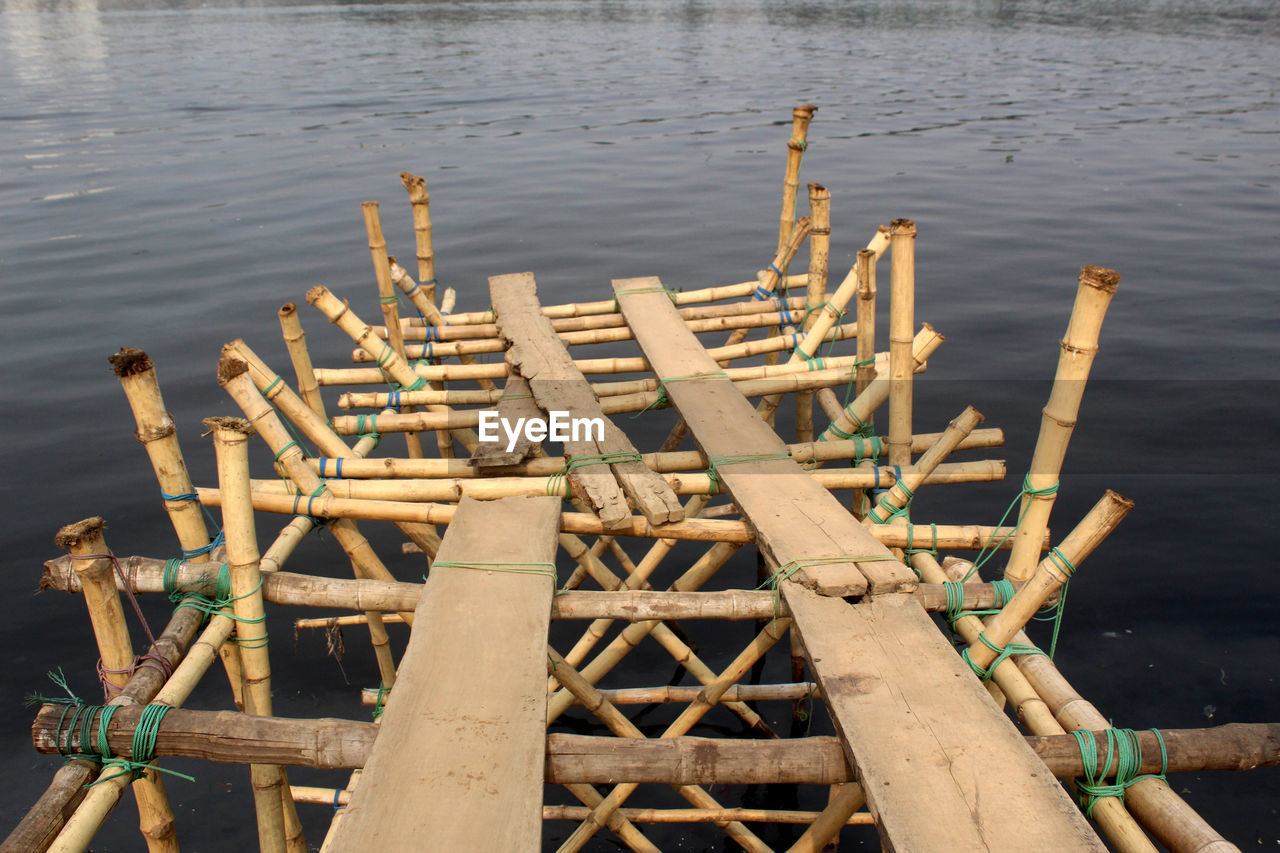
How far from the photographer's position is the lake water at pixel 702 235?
8.40m

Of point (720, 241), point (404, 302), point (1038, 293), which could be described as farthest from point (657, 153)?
point (1038, 293)

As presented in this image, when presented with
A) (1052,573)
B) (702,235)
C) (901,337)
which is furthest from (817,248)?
(702,235)

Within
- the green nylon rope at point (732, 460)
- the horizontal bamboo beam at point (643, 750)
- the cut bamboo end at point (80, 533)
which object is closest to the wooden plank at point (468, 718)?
the horizontal bamboo beam at point (643, 750)

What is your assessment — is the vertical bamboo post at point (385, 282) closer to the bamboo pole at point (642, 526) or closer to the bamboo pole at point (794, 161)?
the bamboo pole at point (642, 526)

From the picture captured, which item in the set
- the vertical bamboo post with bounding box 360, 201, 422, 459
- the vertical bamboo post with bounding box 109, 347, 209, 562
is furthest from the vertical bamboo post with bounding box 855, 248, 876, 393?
the vertical bamboo post with bounding box 109, 347, 209, 562

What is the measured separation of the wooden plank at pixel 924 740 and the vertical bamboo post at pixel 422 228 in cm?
517

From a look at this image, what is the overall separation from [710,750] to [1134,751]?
1.63 m

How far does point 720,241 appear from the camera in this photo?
18.9m

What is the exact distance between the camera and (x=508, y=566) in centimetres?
447

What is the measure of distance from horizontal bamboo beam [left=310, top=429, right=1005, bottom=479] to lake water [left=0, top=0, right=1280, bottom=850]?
300 centimetres

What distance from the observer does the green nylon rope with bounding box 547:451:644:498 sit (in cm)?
519

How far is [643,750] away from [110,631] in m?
2.32

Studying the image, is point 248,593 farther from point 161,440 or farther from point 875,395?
point 875,395

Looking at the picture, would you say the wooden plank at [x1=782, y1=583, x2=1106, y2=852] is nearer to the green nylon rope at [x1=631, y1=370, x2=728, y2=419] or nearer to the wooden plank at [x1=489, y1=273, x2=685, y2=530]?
the wooden plank at [x1=489, y1=273, x2=685, y2=530]
